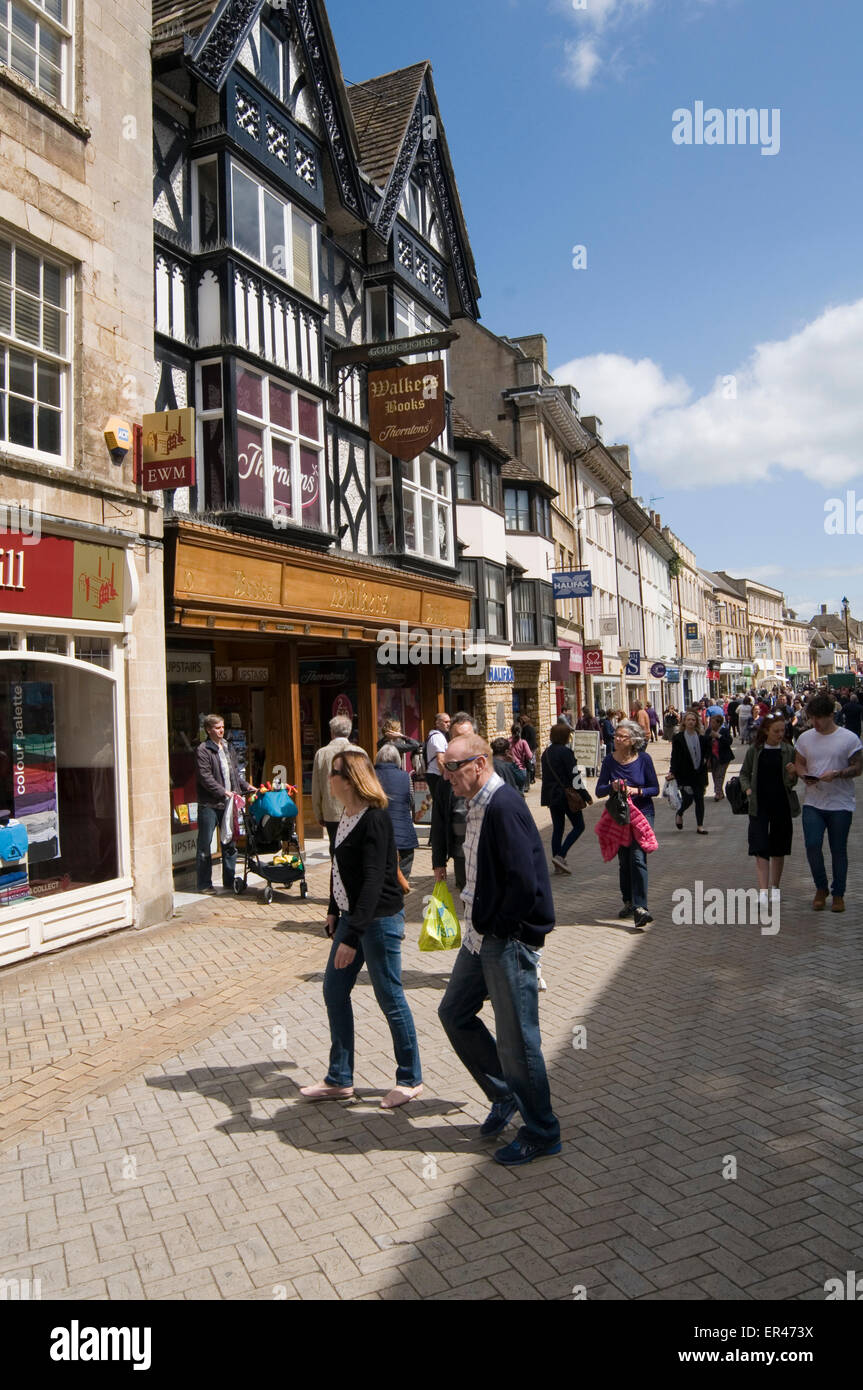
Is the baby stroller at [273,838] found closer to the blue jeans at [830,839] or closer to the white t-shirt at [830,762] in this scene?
the blue jeans at [830,839]

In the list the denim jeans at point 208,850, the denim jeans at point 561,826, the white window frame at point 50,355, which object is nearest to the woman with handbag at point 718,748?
the denim jeans at point 561,826

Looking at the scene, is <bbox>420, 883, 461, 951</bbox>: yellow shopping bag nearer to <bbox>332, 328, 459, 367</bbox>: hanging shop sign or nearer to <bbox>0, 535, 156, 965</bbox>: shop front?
<bbox>0, 535, 156, 965</bbox>: shop front

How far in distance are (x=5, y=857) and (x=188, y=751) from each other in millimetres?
4300

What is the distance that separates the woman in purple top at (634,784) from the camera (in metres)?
8.19

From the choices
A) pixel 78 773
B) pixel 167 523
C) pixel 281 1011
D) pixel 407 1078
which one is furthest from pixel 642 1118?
pixel 167 523

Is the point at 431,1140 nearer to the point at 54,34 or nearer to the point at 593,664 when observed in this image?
the point at 54,34

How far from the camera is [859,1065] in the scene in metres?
4.91

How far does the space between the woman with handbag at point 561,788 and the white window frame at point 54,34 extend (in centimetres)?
773

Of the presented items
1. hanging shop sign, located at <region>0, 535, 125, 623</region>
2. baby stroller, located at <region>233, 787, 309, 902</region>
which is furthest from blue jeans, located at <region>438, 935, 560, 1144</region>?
baby stroller, located at <region>233, 787, 309, 902</region>

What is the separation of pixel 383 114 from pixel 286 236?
7324 millimetres

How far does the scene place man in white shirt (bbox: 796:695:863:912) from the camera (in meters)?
8.04

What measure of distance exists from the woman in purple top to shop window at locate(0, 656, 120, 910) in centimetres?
464

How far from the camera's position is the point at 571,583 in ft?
87.2

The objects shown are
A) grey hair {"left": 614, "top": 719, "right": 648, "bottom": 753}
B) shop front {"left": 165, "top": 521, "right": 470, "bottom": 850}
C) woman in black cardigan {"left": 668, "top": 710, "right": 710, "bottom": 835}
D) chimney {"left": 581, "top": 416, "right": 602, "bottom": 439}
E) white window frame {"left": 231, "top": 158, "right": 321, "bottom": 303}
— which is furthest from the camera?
chimney {"left": 581, "top": 416, "right": 602, "bottom": 439}
